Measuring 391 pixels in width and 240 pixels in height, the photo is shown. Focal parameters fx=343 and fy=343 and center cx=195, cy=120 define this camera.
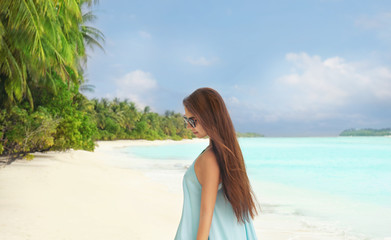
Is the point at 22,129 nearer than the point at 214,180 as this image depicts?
No

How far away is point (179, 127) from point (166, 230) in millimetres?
56702

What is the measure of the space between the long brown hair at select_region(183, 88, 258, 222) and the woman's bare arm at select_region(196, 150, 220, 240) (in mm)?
30

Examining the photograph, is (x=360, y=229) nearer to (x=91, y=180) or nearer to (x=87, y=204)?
(x=87, y=204)

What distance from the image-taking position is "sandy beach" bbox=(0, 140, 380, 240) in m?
4.23

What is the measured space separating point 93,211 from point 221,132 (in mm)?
4603

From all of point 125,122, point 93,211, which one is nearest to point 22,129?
point 93,211

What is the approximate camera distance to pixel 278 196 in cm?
967

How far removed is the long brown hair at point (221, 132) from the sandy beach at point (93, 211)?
3.24m

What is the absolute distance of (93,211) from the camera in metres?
5.32

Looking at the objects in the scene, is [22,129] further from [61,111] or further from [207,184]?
[207,184]

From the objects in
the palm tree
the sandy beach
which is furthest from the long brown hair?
the palm tree

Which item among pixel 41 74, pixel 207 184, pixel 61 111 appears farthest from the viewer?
pixel 61 111

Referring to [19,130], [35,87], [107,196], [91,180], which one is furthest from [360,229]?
[35,87]

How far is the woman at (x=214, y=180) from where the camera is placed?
3.98 feet
